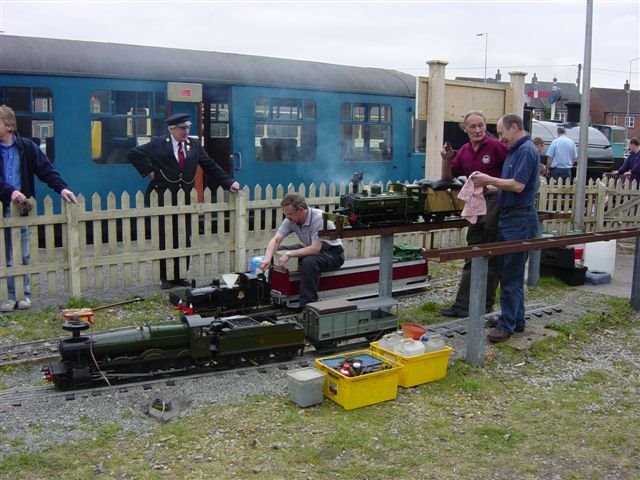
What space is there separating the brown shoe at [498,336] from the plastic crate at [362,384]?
1624mm

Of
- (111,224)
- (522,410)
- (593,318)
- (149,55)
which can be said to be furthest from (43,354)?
(149,55)

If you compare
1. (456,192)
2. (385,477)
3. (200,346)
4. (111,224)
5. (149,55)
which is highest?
(149,55)

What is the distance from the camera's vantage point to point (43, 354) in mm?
6246

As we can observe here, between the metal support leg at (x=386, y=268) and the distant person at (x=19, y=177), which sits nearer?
the metal support leg at (x=386, y=268)

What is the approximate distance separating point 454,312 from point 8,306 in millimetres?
5029

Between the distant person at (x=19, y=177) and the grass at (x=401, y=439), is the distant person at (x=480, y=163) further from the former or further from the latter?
the distant person at (x=19, y=177)

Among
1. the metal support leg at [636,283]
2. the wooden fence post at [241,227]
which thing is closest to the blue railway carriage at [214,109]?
the wooden fence post at [241,227]

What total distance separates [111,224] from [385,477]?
210 inches

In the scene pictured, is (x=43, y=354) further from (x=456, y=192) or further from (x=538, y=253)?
(x=538, y=253)

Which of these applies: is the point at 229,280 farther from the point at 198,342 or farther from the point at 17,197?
the point at 17,197

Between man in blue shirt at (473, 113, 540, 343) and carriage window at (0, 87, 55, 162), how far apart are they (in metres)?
7.36

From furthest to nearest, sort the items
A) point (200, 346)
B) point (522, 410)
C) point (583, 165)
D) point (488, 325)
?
point (583, 165) → point (488, 325) → point (200, 346) → point (522, 410)

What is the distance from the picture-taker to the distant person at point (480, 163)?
7.11 metres

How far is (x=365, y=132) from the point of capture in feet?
46.9
